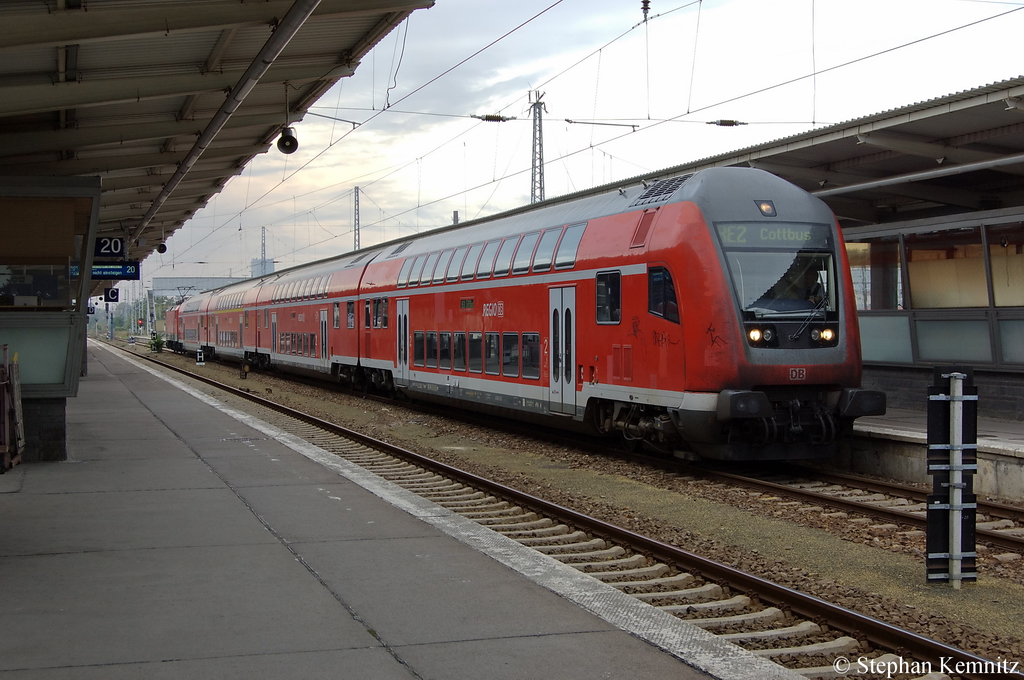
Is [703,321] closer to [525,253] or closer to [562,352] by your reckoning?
[562,352]

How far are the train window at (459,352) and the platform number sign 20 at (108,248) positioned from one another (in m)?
9.28

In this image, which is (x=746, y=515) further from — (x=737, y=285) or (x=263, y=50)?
(x=263, y=50)

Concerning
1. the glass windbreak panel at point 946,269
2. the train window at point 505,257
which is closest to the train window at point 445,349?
the train window at point 505,257

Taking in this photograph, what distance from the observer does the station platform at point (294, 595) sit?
4699 mm

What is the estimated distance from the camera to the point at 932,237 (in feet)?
47.2

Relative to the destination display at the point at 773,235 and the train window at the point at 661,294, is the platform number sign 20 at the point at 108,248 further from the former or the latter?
the destination display at the point at 773,235

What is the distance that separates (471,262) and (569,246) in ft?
11.7

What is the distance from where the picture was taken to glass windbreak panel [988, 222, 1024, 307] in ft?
43.1

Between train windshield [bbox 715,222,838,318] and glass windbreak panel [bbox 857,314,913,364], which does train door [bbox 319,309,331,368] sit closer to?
glass windbreak panel [bbox 857,314,913,364]

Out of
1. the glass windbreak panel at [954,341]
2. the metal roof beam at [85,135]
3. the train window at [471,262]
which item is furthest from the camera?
the train window at [471,262]

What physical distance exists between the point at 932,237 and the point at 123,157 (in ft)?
40.2

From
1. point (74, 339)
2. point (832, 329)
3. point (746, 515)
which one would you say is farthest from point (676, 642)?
point (74, 339)

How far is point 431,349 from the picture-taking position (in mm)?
18312

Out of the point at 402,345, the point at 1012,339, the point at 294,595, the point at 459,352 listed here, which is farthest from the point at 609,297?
the point at 402,345
